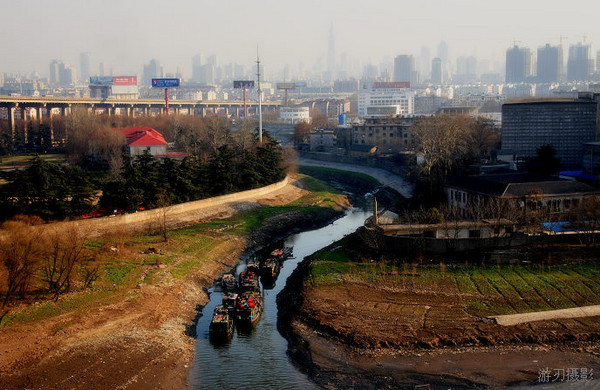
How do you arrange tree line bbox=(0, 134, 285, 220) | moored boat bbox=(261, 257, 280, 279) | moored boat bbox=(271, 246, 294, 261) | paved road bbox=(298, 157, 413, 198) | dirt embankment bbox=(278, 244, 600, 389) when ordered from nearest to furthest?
dirt embankment bbox=(278, 244, 600, 389), moored boat bbox=(261, 257, 280, 279), moored boat bbox=(271, 246, 294, 261), tree line bbox=(0, 134, 285, 220), paved road bbox=(298, 157, 413, 198)

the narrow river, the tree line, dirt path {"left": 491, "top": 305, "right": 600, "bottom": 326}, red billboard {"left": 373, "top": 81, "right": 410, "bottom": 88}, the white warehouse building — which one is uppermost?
red billboard {"left": 373, "top": 81, "right": 410, "bottom": 88}

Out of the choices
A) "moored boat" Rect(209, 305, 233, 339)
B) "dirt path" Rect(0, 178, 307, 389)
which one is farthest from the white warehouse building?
"moored boat" Rect(209, 305, 233, 339)

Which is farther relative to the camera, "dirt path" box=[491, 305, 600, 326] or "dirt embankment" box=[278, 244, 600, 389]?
"dirt path" box=[491, 305, 600, 326]

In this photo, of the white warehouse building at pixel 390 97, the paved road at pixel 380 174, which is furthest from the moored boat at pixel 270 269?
the white warehouse building at pixel 390 97

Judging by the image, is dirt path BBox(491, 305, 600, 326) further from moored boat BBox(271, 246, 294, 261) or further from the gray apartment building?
the gray apartment building

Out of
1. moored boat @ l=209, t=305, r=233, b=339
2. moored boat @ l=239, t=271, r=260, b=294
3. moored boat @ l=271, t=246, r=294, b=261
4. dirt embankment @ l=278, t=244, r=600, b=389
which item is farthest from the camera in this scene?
moored boat @ l=271, t=246, r=294, b=261

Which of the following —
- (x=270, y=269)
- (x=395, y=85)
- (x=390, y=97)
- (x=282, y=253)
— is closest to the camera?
(x=270, y=269)

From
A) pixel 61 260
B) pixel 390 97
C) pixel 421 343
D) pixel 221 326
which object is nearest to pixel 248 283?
pixel 221 326

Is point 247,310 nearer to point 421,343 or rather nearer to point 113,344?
point 113,344
